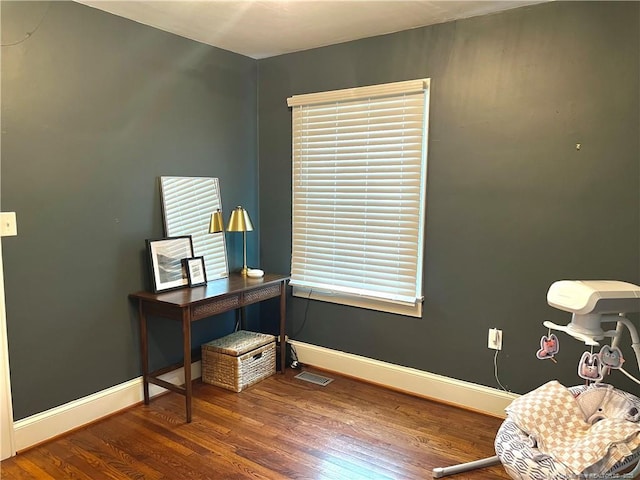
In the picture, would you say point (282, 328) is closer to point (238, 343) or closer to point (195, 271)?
point (238, 343)

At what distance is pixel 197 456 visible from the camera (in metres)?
2.28

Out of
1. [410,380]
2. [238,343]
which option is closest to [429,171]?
[410,380]

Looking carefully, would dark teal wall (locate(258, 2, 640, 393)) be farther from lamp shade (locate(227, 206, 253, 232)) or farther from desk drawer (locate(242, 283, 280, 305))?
lamp shade (locate(227, 206, 253, 232))

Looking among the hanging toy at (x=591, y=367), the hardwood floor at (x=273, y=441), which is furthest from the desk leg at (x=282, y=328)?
the hanging toy at (x=591, y=367)

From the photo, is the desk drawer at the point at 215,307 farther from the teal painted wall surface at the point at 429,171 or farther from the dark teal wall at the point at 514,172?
the dark teal wall at the point at 514,172

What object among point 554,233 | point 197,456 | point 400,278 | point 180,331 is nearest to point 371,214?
point 400,278

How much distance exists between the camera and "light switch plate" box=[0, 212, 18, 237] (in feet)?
7.08

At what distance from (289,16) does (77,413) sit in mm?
2603

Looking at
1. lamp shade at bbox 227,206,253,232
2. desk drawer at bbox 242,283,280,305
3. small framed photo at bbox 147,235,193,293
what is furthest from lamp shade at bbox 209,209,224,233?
desk drawer at bbox 242,283,280,305

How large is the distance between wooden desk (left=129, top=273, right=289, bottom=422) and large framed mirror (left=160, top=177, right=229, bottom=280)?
0.19 metres

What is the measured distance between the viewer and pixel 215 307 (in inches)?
109

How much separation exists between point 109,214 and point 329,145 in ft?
5.04

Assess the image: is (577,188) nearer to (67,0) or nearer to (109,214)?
(109,214)

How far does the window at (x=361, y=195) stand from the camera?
2896mm
